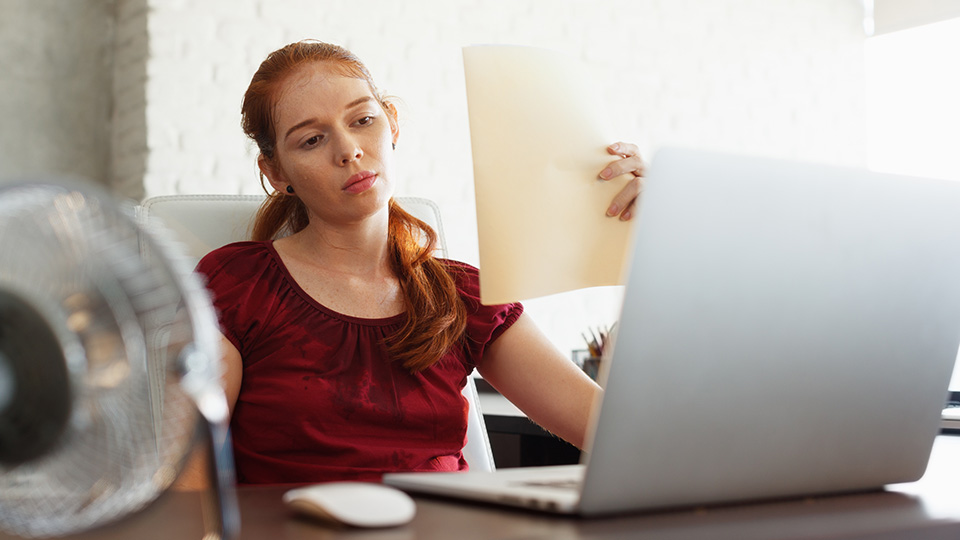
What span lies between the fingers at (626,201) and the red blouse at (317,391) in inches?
19.2

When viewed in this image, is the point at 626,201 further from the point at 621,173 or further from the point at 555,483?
the point at 555,483

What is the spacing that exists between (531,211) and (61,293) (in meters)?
0.47

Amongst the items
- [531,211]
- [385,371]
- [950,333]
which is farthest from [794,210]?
[385,371]

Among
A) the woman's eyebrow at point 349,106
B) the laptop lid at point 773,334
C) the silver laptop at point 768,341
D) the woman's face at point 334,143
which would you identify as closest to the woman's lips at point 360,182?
the woman's face at point 334,143

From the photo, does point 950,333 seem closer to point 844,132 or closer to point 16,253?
point 16,253

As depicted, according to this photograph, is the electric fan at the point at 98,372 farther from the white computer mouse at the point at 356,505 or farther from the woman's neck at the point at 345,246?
the woman's neck at the point at 345,246

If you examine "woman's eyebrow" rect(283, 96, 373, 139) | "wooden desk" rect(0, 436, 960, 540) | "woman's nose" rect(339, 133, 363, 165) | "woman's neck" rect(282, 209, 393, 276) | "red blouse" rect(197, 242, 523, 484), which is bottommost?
"red blouse" rect(197, 242, 523, 484)

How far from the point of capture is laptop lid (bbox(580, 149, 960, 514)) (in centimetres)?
52

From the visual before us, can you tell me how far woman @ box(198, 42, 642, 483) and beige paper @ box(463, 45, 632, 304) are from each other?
43cm

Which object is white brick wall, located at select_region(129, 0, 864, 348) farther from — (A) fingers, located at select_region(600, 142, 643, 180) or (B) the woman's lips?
(A) fingers, located at select_region(600, 142, 643, 180)

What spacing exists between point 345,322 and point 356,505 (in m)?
0.75

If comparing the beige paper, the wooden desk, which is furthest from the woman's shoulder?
the wooden desk

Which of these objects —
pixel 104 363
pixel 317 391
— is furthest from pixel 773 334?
pixel 317 391

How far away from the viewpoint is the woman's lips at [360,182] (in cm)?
131
